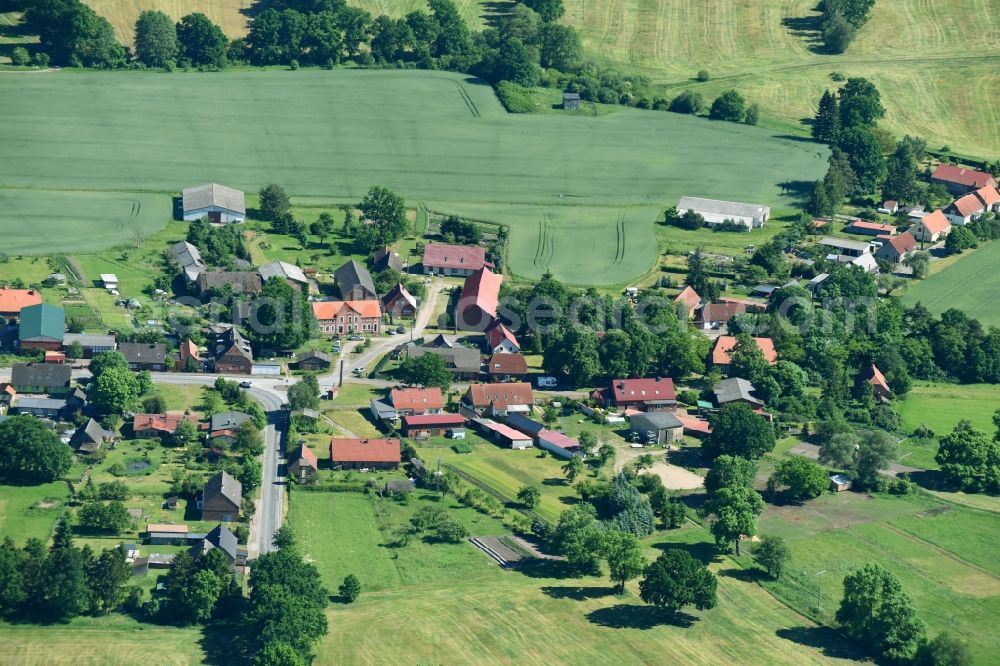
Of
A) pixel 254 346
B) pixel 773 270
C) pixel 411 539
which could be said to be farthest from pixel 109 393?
pixel 773 270

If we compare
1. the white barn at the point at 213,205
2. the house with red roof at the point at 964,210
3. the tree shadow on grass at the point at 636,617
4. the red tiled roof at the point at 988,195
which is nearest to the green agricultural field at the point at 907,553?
the tree shadow on grass at the point at 636,617

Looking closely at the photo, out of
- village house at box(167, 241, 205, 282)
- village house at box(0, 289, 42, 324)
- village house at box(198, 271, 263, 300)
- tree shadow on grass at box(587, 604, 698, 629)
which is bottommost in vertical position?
tree shadow on grass at box(587, 604, 698, 629)

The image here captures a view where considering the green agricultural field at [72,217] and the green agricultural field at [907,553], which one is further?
the green agricultural field at [72,217]

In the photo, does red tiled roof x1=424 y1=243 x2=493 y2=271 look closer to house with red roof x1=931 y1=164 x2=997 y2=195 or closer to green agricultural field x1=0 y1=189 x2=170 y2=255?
green agricultural field x1=0 y1=189 x2=170 y2=255

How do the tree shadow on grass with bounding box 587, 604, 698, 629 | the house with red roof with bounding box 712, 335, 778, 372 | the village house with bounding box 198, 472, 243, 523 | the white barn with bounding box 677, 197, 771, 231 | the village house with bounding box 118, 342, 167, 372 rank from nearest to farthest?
the tree shadow on grass with bounding box 587, 604, 698, 629 < the village house with bounding box 198, 472, 243, 523 < the village house with bounding box 118, 342, 167, 372 < the house with red roof with bounding box 712, 335, 778, 372 < the white barn with bounding box 677, 197, 771, 231

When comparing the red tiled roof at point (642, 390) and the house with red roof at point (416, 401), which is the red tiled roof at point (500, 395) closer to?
the house with red roof at point (416, 401)

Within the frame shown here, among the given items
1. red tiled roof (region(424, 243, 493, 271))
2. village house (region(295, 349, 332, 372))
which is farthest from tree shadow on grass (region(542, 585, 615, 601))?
red tiled roof (region(424, 243, 493, 271))

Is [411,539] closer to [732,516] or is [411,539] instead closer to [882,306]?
[732,516]
